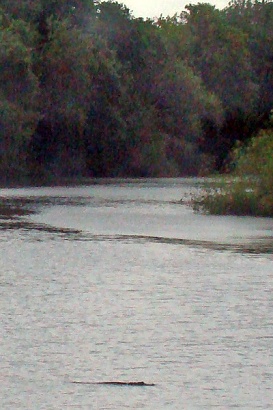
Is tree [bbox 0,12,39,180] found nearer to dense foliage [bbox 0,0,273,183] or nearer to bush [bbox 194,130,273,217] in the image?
dense foliage [bbox 0,0,273,183]

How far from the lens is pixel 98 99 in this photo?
7438 cm

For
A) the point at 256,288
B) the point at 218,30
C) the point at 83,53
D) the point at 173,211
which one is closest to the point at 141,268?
the point at 256,288

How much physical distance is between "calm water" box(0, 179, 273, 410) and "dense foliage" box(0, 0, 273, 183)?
40.7 m

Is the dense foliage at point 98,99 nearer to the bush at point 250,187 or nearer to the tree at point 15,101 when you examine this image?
the tree at point 15,101

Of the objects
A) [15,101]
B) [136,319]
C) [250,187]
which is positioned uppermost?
[15,101]

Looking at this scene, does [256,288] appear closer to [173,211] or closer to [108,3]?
[173,211]

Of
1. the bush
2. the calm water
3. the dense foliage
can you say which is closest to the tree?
the dense foliage

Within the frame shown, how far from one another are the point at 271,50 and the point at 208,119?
17824mm

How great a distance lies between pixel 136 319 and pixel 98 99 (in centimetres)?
6277

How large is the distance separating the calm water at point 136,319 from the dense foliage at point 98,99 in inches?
1601

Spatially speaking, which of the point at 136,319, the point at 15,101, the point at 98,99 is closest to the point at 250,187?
the point at 136,319

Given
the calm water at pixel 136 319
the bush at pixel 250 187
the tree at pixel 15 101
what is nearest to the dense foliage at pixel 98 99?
the tree at pixel 15 101

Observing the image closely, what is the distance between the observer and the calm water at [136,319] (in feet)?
28.0

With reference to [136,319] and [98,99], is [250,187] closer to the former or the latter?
[136,319]
